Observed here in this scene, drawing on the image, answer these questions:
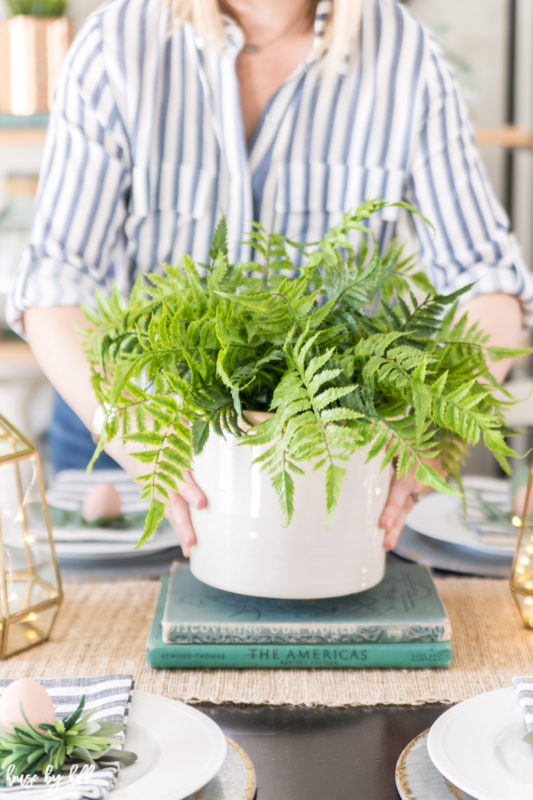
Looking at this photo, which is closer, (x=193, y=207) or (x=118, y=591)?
(x=118, y=591)

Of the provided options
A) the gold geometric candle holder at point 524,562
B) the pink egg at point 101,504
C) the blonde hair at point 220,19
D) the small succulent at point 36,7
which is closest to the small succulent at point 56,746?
the gold geometric candle holder at point 524,562

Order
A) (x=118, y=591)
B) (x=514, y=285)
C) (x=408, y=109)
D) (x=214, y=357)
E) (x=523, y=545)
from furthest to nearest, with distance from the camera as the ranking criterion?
(x=408, y=109), (x=514, y=285), (x=118, y=591), (x=523, y=545), (x=214, y=357)

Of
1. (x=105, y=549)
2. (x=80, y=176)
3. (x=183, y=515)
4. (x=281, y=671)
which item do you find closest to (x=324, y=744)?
(x=281, y=671)

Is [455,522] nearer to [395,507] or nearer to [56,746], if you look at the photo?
[395,507]

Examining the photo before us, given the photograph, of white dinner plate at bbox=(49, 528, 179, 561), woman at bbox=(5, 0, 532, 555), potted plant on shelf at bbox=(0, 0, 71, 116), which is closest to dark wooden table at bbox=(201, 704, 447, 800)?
Answer: white dinner plate at bbox=(49, 528, 179, 561)

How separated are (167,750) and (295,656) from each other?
21cm

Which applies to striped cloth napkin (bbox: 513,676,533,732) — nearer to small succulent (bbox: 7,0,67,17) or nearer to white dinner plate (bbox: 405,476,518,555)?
white dinner plate (bbox: 405,476,518,555)

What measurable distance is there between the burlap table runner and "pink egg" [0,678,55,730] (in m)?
0.16

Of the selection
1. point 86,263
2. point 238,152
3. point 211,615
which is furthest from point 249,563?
point 238,152

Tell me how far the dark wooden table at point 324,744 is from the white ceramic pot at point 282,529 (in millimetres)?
103

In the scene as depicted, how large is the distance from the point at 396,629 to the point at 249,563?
141 mm

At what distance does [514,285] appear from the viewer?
124 centimetres

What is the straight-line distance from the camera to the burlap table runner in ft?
2.43

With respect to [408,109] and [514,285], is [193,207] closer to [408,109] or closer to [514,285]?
[408,109]
